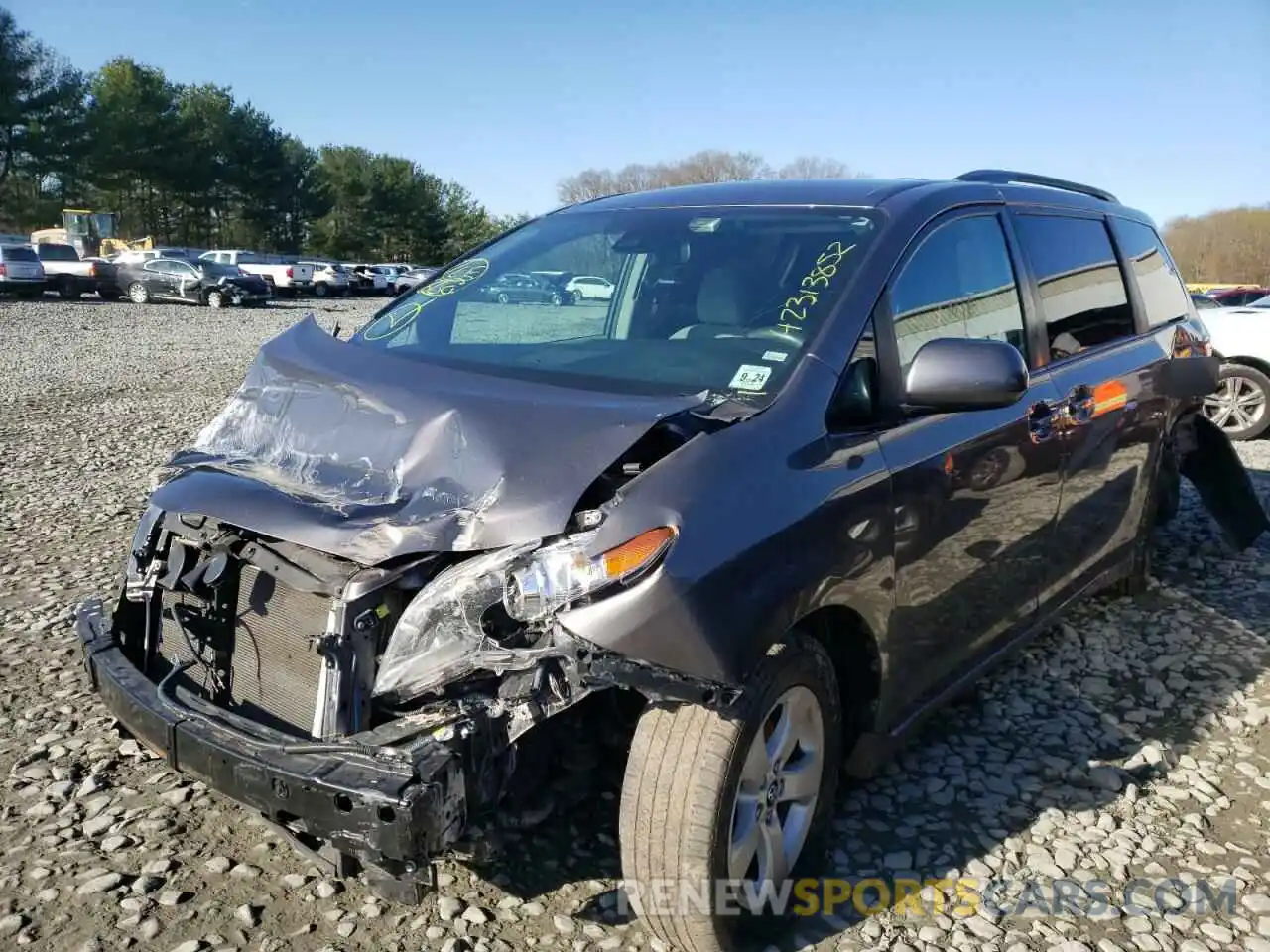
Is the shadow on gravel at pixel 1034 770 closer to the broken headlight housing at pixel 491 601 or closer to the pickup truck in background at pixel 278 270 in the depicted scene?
the broken headlight housing at pixel 491 601

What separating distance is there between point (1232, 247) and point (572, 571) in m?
56.1

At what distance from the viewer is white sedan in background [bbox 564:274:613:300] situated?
3385 millimetres

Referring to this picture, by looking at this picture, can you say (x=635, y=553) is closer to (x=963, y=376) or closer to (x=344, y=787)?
(x=344, y=787)

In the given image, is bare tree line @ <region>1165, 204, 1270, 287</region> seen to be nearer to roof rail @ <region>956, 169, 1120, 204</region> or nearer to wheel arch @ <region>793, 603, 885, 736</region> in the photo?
roof rail @ <region>956, 169, 1120, 204</region>

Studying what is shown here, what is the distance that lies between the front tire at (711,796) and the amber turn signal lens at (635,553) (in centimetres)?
41

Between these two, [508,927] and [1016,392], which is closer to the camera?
[508,927]

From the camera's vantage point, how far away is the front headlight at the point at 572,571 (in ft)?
6.96

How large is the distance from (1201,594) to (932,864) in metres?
3.37

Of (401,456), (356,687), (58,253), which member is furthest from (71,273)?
(356,687)

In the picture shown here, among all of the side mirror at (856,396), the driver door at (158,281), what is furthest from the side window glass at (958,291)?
the driver door at (158,281)

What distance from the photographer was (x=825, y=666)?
2566 millimetres

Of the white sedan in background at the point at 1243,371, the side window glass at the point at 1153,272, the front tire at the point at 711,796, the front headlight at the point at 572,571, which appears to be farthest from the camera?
the white sedan in background at the point at 1243,371

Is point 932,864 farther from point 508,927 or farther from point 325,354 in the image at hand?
point 325,354

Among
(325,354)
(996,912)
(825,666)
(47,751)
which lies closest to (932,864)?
(996,912)
